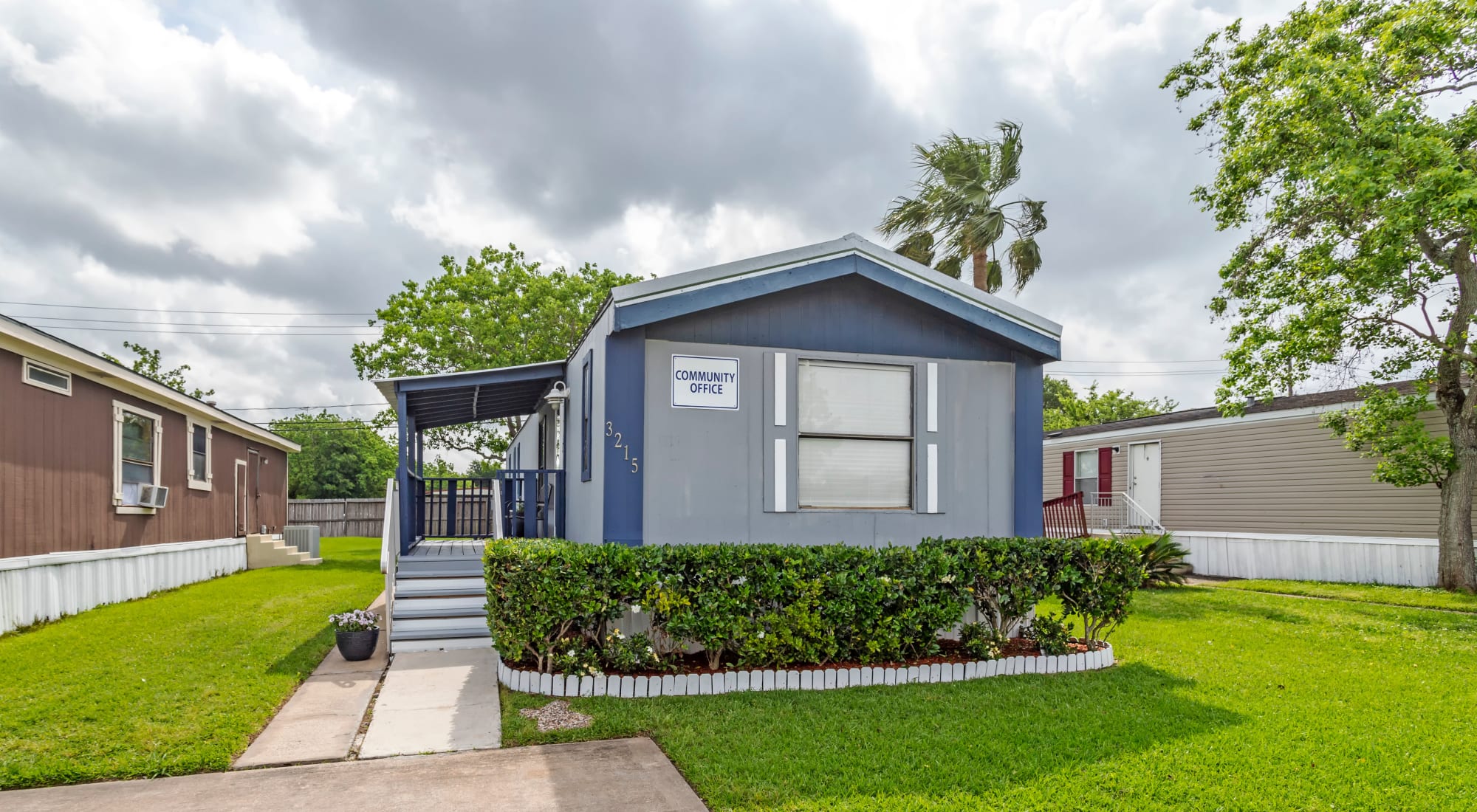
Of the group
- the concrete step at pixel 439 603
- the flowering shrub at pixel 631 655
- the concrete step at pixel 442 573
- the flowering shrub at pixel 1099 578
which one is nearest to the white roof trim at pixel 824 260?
the flowering shrub at pixel 1099 578

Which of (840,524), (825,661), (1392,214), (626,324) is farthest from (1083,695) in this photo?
(1392,214)

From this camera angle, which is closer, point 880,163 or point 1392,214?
point 1392,214

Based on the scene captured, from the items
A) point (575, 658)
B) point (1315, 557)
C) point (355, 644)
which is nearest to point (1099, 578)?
point (575, 658)

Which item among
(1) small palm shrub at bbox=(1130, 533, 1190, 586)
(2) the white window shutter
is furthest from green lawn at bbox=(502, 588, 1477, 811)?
(1) small palm shrub at bbox=(1130, 533, 1190, 586)

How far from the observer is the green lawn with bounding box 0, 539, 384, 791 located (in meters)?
3.97

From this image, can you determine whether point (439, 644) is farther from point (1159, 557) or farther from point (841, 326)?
point (1159, 557)

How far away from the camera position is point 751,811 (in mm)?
3352

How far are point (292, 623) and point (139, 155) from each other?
9020 mm

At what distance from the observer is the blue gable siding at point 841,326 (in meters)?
6.34

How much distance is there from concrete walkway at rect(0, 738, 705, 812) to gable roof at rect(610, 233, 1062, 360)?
312cm

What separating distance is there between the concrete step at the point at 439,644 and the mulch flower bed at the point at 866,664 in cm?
153

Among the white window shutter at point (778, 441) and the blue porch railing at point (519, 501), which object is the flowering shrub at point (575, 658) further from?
the blue porch railing at point (519, 501)

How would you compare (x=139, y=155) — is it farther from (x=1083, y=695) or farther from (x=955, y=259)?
(x=1083, y=695)

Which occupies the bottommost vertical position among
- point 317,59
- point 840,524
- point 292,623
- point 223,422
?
point 292,623
